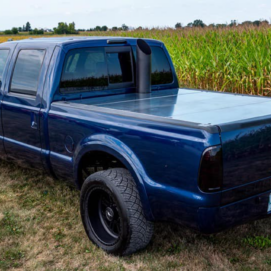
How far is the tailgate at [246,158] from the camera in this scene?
8.89ft

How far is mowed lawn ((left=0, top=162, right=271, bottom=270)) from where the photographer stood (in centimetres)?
334

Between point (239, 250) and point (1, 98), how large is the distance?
294 cm

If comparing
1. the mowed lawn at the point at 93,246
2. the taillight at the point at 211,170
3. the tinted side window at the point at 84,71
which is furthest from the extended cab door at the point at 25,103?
the taillight at the point at 211,170

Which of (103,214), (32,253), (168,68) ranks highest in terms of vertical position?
(168,68)

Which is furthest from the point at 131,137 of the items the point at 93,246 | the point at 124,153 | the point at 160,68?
the point at 160,68

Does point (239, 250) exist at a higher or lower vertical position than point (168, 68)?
lower

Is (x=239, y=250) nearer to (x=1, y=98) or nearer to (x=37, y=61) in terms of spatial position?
(x=37, y=61)

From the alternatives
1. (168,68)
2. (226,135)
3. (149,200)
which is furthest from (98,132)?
(168,68)

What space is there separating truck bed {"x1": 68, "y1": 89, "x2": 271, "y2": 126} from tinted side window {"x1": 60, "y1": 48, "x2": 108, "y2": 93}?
15 centimetres

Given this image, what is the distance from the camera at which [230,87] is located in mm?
8711

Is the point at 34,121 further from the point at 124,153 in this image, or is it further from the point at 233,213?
the point at 233,213

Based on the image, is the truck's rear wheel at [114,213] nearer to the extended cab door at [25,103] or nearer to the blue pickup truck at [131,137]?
the blue pickup truck at [131,137]

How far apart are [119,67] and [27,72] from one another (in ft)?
3.17

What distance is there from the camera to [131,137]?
10.2 feet
